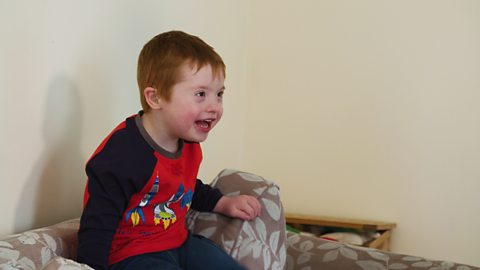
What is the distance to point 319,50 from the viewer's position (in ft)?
7.31

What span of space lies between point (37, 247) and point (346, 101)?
1.52 metres

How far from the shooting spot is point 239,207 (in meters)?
1.23

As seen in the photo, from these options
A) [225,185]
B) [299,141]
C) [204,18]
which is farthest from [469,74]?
[225,185]

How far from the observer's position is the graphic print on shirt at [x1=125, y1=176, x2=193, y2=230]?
3.42ft

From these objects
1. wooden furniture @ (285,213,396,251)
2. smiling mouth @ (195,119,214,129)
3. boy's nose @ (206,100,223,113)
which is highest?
boy's nose @ (206,100,223,113)

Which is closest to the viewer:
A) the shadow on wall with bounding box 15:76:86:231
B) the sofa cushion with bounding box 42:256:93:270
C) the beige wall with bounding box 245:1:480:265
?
the sofa cushion with bounding box 42:256:93:270

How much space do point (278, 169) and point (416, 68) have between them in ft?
2.40

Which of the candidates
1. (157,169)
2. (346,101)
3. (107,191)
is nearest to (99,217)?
(107,191)

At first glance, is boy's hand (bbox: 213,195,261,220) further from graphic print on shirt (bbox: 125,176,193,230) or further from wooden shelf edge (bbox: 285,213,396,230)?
wooden shelf edge (bbox: 285,213,396,230)

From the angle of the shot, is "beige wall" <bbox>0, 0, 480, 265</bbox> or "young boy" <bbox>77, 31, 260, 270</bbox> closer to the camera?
"young boy" <bbox>77, 31, 260, 270</bbox>

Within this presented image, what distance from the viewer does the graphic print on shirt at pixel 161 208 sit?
104 cm

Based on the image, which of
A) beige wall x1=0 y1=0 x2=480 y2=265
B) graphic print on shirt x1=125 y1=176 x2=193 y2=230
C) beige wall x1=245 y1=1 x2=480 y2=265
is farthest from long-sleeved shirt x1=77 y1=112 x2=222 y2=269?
beige wall x1=245 y1=1 x2=480 y2=265

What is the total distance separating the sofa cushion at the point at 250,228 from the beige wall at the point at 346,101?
0.38 meters

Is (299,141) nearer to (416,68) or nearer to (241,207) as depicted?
(416,68)
